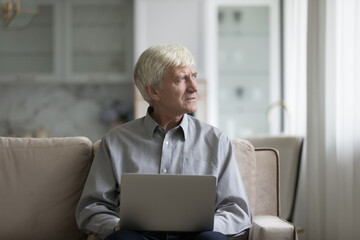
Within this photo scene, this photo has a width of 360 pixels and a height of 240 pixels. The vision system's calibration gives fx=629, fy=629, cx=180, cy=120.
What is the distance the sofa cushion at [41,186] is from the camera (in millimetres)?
2414

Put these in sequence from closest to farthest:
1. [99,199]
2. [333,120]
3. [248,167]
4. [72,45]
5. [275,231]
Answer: [275,231] < [99,199] < [248,167] < [333,120] < [72,45]

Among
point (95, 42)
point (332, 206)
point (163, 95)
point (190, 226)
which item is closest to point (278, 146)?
point (332, 206)

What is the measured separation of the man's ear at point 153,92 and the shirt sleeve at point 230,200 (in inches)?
12.0

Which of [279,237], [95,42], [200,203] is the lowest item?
[279,237]

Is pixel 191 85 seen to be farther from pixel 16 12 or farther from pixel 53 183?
pixel 16 12

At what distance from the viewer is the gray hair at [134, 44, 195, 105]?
236 cm

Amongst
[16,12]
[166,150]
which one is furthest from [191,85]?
[16,12]

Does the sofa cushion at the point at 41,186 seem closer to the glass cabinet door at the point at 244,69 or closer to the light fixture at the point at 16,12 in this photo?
the light fixture at the point at 16,12

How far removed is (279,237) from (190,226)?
32 centimetres

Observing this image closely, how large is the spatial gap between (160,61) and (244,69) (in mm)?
3624

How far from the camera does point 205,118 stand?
5.68m

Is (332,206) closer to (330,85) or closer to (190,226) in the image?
(330,85)

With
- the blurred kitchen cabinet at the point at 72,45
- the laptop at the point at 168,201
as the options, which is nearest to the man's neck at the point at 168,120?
the laptop at the point at 168,201

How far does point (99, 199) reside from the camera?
2.27 meters
